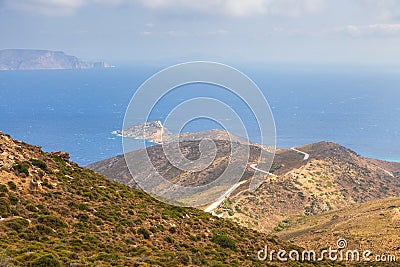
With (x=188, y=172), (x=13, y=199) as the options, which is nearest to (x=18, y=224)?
(x=13, y=199)

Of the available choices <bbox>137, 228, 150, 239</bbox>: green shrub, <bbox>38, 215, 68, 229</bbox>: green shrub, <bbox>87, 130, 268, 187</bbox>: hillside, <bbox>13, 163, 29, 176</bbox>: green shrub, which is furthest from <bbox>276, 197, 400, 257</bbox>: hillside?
<bbox>13, 163, 29, 176</bbox>: green shrub

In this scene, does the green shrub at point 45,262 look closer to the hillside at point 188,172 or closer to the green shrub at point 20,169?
the green shrub at point 20,169

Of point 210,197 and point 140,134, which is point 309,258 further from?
point 140,134

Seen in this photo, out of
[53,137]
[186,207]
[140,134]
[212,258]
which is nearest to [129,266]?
[212,258]

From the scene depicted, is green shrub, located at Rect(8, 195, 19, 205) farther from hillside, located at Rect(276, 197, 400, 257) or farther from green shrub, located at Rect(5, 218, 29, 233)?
hillside, located at Rect(276, 197, 400, 257)

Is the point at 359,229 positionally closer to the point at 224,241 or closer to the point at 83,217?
the point at 224,241
